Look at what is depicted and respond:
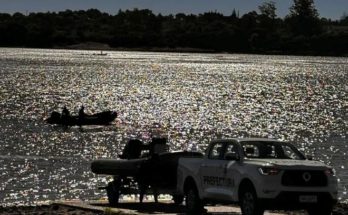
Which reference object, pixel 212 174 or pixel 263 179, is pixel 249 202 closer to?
pixel 263 179

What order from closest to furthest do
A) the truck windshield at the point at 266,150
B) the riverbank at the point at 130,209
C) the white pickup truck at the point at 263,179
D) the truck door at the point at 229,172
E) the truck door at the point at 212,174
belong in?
1. the white pickup truck at the point at 263,179
2. the truck door at the point at 229,172
3. the truck windshield at the point at 266,150
4. the truck door at the point at 212,174
5. the riverbank at the point at 130,209

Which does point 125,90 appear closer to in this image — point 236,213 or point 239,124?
point 239,124

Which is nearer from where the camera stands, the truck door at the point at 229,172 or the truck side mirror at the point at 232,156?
the truck door at the point at 229,172

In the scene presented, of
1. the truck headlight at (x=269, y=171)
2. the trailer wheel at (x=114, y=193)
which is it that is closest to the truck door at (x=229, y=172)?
the truck headlight at (x=269, y=171)

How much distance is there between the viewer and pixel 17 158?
59.4 meters

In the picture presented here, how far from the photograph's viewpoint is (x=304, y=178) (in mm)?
20047

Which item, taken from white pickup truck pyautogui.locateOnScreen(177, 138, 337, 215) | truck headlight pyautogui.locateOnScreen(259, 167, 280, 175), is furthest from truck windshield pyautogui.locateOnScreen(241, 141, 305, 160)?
truck headlight pyautogui.locateOnScreen(259, 167, 280, 175)

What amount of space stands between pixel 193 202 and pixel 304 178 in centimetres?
368

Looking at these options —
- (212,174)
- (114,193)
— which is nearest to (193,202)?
(212,174)

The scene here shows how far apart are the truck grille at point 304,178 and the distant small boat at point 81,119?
229 feet

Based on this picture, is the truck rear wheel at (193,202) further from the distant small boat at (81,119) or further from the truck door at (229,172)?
the distant small boat at (81,119)

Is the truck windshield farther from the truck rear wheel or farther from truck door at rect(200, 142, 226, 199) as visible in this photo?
the truck rear wheel

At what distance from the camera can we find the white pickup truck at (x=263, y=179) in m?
19.8

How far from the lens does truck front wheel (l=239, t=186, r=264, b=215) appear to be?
1992cm
